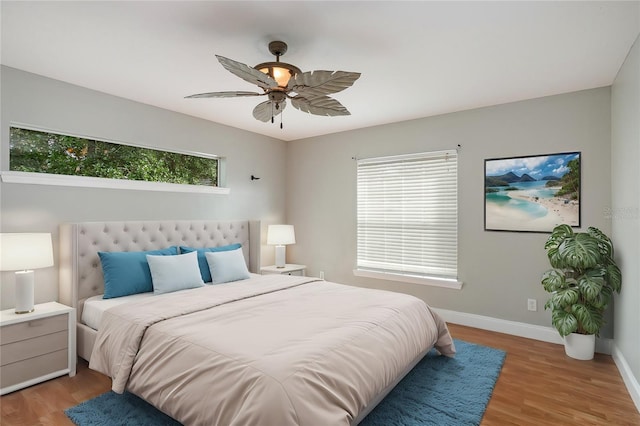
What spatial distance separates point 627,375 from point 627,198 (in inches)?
53.3

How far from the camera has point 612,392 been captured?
256 centimetres

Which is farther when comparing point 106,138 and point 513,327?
point 513,327

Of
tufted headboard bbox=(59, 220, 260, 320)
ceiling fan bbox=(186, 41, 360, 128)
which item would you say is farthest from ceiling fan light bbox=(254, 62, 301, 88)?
tufted headboard bbox=(59, 220, 260, 320)

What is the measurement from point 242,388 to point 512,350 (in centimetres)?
285

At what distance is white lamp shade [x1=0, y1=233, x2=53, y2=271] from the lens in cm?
258

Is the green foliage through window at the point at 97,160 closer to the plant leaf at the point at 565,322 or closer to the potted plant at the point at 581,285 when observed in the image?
the potted plant at the point at 581,285

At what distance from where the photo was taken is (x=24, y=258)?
264 centimetres

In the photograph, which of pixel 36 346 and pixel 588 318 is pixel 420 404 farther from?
pixel 36 346

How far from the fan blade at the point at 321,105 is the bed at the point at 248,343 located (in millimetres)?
1476

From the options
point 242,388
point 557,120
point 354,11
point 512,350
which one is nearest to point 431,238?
point 512,350

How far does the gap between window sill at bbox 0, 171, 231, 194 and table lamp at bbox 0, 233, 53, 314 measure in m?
0.57

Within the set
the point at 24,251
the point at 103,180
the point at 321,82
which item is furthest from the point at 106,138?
the point at 321,82

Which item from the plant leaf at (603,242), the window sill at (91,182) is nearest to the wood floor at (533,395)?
the plant leaf at (603,242)

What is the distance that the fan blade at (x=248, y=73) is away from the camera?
1958mm
